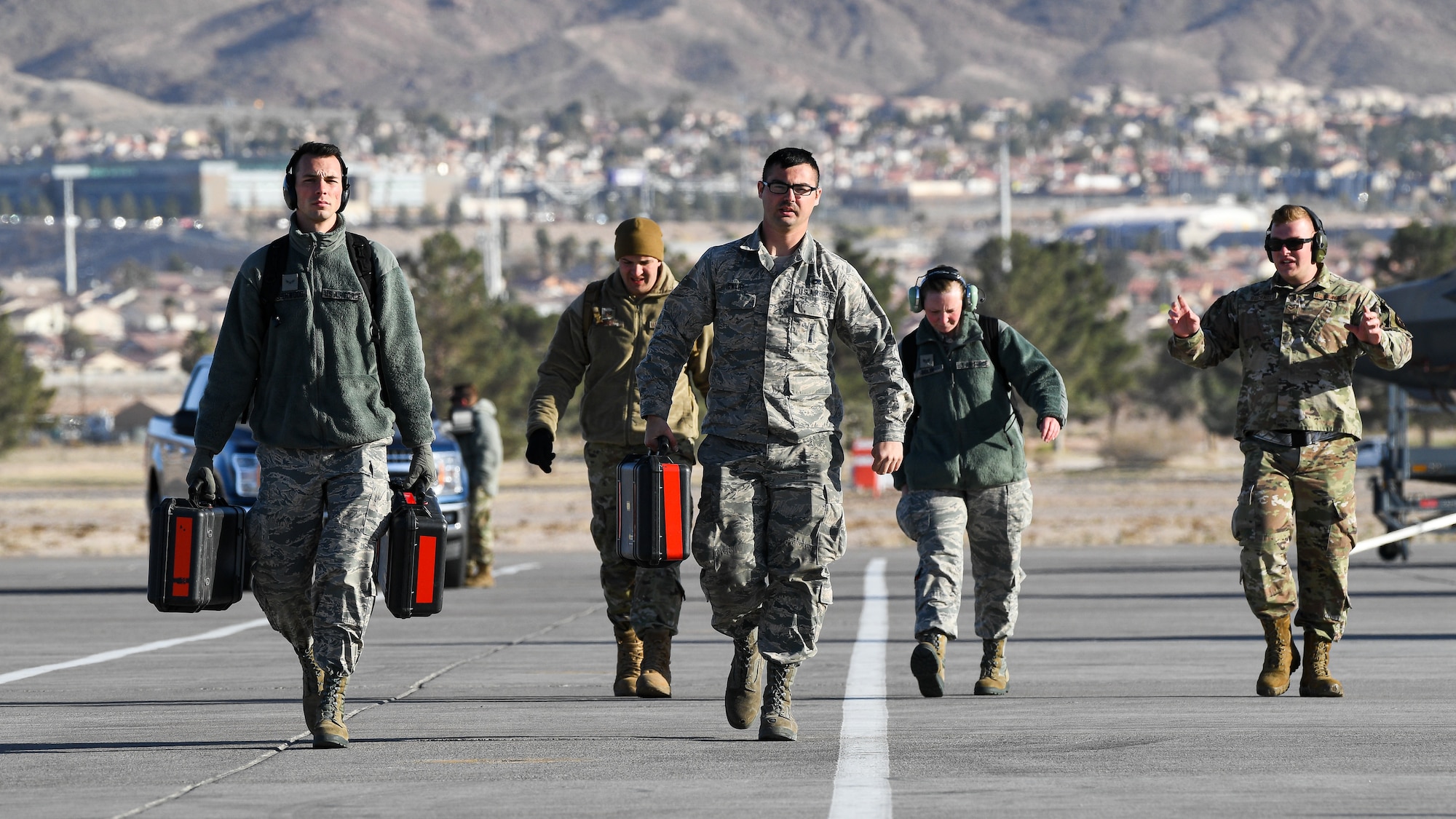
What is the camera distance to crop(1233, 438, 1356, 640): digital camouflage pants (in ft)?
33.8

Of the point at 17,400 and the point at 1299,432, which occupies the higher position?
the point at 1299,432

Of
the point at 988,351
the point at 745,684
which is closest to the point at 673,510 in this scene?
the point at 745,684

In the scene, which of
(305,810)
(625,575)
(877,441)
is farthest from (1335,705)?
(305,810)

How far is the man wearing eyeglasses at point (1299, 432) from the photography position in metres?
10.3

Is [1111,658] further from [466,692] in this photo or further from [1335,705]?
[466,692]

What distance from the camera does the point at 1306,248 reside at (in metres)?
10.4

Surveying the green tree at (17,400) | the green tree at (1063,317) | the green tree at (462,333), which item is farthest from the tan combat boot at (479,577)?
the green tree at (1063,317)

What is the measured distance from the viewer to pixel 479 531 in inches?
797

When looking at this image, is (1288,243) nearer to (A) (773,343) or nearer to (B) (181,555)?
(A) (773,343)

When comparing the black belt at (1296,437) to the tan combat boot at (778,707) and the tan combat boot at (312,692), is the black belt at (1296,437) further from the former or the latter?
the tan combat boot at (312,692)

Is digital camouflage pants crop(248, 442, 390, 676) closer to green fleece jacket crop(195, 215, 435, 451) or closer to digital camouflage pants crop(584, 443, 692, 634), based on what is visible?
green fleece jacket crop(195, 215, 435, 451)

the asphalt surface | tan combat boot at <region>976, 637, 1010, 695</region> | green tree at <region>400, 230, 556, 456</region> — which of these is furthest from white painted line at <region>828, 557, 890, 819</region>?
green tree at <region>400, 230, 556, 456</region>

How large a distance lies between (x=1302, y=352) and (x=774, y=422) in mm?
2980

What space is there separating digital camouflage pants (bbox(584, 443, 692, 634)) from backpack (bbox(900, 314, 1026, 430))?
52.7 inches
